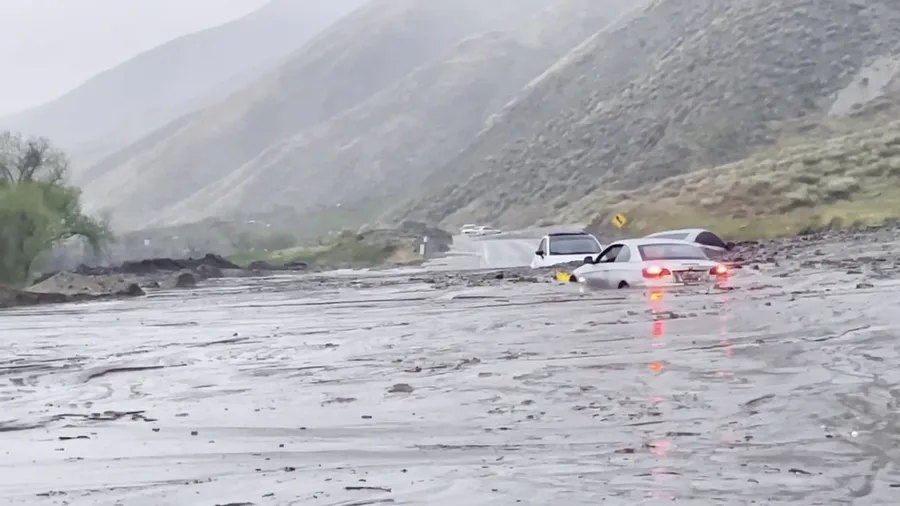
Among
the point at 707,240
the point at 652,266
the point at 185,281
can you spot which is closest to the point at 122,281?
the point at 185,281

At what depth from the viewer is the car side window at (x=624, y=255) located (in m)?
27.0

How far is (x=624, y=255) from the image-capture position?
89.3 feet

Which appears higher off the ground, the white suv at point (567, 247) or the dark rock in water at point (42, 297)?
the white suv at point (567, 247)

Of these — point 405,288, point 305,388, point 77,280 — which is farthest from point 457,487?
Answer: point 77,280

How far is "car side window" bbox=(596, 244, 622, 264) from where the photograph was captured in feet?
90.8

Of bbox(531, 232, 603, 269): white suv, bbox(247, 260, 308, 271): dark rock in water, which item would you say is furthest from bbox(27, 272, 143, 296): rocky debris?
bbox(247, 260, 308, 271): dark rock in water

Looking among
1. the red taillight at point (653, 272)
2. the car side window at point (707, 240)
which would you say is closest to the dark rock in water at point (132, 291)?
the car side window at point (707, 240)

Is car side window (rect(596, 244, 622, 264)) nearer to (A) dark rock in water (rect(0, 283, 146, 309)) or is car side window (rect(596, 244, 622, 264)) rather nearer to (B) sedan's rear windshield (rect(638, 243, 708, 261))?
(B) sedan's rear windshield (rect(638, 243, 708, 261))

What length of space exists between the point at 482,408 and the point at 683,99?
10121cm

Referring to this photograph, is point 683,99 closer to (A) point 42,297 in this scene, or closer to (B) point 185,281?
(B) point 185,281

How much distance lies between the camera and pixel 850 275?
2978cm

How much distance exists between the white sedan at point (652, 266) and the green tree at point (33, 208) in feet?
143

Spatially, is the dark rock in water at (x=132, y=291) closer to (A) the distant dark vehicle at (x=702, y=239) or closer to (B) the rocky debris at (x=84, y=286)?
(B) the rocky debris at (x=84, y=286)

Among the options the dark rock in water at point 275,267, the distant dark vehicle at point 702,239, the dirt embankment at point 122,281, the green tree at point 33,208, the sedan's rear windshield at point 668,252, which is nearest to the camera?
the sedan's rear windshield at point 668,252
